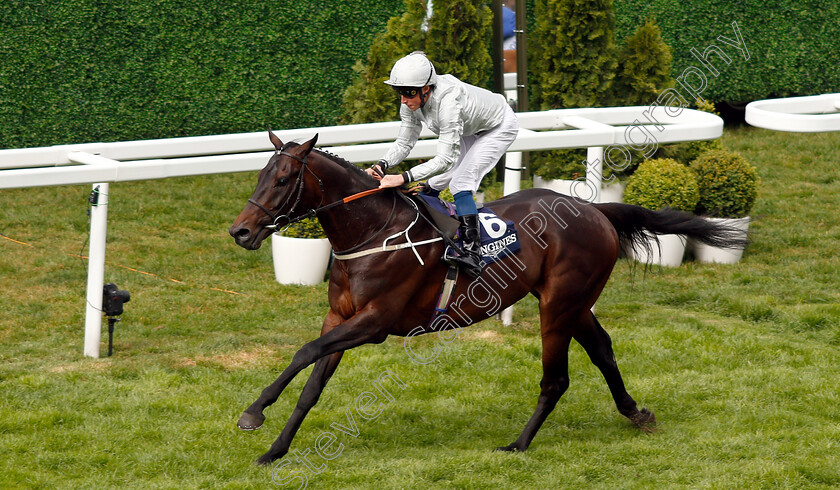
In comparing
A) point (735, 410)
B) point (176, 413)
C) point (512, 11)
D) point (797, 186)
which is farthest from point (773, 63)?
point (176, 413)

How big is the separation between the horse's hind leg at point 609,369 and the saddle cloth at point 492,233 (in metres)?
0.68

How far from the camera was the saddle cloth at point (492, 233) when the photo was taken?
227 inches

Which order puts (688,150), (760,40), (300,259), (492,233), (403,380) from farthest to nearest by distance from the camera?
(760,40) → (688,150) → (300,259) → (403,380) → (492,233)

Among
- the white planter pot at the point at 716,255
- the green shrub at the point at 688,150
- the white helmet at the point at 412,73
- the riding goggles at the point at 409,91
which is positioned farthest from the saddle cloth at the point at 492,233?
the green shrub at the point at 688,150

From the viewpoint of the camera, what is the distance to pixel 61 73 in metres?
10.8

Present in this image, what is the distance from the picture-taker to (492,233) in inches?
228

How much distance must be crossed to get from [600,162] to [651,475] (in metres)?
3.11

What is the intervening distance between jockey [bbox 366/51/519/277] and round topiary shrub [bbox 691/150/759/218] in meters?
→ 4.15

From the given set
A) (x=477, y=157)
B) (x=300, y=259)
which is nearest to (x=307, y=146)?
(x=477, y=157)

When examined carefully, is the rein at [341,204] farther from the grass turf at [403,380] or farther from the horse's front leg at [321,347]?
the grass turf at [403,380]

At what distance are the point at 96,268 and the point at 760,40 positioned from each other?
8.94 m

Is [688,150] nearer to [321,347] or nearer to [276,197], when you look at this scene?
[321,347]

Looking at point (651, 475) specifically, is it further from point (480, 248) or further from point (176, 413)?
point (176, 413)

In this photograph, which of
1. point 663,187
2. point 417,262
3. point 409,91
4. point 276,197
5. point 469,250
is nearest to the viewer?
point 276,197
